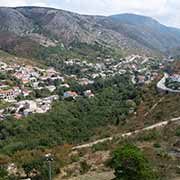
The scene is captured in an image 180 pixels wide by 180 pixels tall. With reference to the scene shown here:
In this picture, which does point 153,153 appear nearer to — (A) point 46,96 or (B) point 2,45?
(A) point 46,96

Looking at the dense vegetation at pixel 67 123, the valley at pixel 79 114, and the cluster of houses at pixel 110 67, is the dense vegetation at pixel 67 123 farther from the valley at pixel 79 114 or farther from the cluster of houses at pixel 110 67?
the cluster of houses at pixel 110 67

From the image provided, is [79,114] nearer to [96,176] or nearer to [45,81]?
[96,176]

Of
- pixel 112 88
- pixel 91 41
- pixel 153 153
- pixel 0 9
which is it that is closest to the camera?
pixel 153 153

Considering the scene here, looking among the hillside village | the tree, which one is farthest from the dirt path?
the hillside village

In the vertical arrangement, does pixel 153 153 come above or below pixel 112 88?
above

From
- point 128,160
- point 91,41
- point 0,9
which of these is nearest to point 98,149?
point 128,160

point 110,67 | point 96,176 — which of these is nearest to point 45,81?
point 110,67
